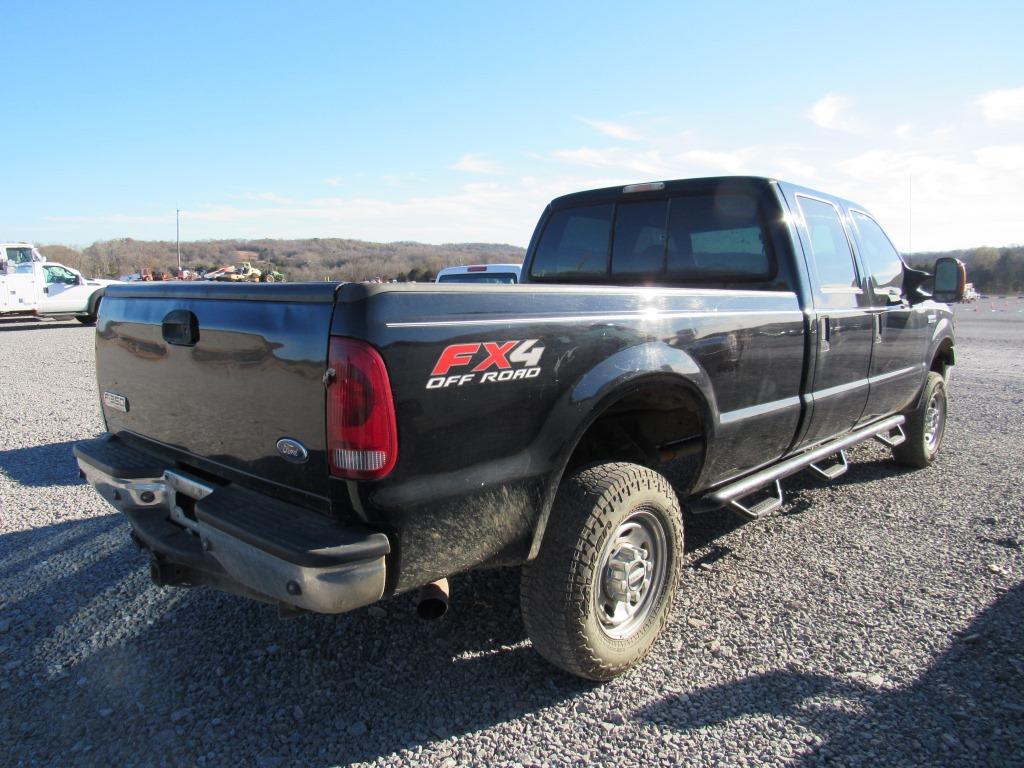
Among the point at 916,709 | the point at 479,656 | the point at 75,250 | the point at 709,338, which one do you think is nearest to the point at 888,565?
the point at 916,709

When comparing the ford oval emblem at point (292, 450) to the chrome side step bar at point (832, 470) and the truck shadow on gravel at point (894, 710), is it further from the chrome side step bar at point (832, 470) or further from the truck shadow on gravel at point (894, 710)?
the chrome side step bar at point (832, 470)

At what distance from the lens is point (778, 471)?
12.6ft

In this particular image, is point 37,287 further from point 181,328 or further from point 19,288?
point 181,328

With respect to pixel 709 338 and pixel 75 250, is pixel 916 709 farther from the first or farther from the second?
pixel 75 250

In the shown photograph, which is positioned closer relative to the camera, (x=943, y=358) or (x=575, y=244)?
(x=575, y=244)

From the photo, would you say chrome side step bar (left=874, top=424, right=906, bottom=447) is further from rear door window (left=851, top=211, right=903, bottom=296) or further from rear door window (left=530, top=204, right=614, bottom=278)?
rear door window (left=530, top=204, right=614, bottom=278)

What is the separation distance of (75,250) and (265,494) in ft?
301

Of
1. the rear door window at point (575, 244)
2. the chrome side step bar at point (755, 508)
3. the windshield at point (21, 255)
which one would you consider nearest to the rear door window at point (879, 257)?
the rear door window at point (575, 244)

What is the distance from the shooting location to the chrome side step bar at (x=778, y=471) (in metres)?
3.43

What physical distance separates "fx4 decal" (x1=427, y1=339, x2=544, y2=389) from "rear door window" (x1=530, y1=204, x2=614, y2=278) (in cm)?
228

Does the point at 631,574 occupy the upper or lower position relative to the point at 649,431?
lower

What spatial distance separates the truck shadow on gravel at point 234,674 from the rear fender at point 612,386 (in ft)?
2.35

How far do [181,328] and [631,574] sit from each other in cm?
198

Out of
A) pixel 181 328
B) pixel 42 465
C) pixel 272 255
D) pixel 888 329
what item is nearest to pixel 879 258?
pixel 888 329
